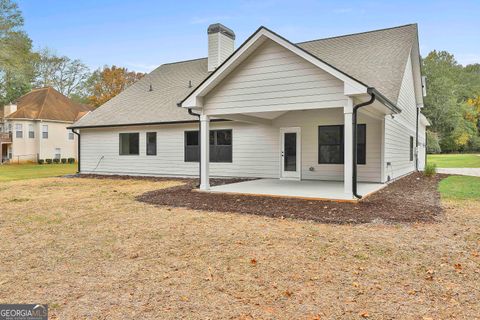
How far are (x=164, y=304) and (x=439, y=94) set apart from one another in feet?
147

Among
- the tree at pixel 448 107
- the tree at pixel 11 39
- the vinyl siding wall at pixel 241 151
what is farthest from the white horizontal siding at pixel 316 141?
the tree at pixel 448 107

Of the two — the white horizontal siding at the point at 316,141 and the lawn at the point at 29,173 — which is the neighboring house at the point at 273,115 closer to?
the white horizontal siding at the point at 316,141

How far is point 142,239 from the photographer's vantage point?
520 centimetres

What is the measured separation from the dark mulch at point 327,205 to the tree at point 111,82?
33.2 m

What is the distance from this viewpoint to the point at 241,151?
13.8 metres

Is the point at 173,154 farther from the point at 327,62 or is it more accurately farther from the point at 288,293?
the point at 288,293

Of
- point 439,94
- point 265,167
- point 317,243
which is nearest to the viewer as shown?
point 317,243

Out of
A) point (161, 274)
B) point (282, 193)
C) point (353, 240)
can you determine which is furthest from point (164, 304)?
point (282, 193)

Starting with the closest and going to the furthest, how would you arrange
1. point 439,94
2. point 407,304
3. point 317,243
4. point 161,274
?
1. point 407,304
2. point 161,274
3. point 317,243
4. point 439,94

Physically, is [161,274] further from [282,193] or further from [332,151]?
[332,151]

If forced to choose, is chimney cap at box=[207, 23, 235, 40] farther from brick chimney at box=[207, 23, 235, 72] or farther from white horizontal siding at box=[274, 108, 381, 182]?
white horizontal siding at box=[274, 108, 381, 182]

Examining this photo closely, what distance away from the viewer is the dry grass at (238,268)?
3.00m

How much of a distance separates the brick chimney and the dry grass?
12.1 meters

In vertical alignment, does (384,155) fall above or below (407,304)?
above
